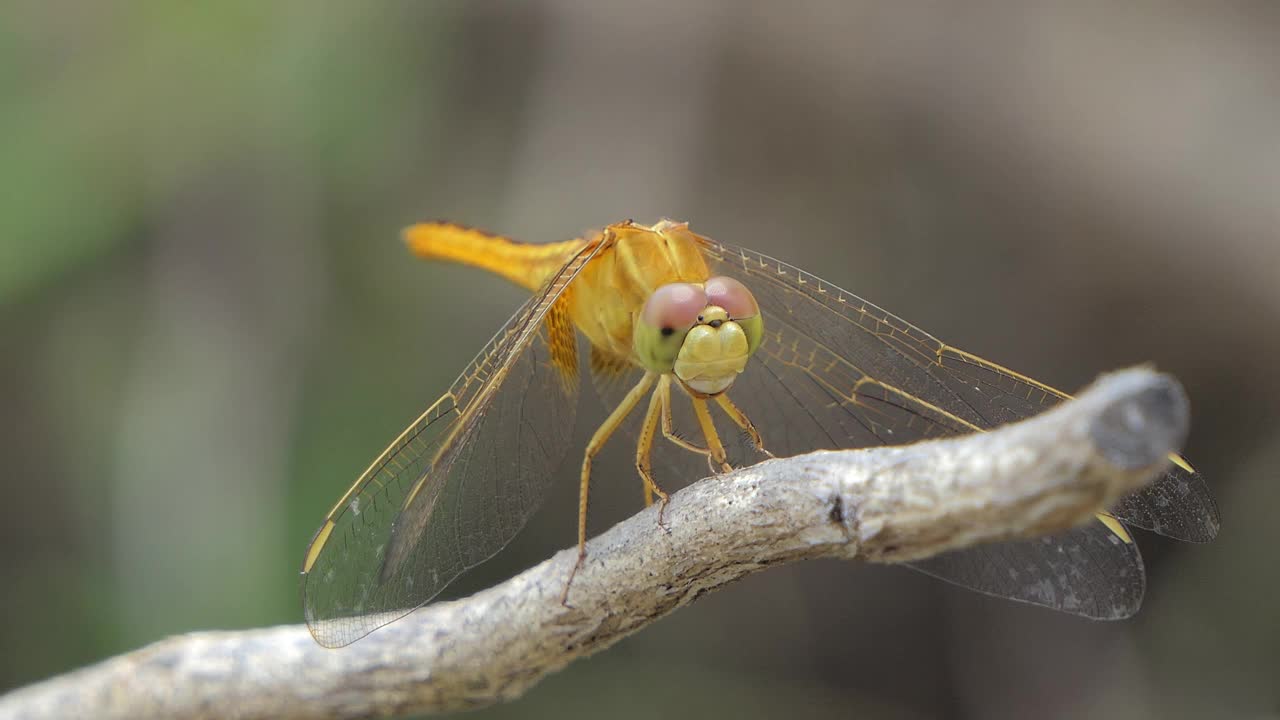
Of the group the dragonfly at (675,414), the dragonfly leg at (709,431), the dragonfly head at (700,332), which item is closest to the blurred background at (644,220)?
the dragonfly at (675,414)

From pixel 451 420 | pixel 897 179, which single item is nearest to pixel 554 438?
pixel 451 420

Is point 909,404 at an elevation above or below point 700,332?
below

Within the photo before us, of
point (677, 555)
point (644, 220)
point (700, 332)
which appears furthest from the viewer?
point (644, 220)

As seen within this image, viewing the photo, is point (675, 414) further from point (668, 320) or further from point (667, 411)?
point (668, 320)

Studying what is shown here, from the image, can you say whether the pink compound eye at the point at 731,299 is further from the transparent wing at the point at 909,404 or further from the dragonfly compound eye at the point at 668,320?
the transparent wing at the point at 909,404

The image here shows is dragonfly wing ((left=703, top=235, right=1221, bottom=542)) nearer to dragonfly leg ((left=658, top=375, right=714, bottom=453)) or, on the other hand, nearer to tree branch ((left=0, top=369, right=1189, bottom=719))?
dragonfly leg ((left=658, top=375, right=714, bottom=453))

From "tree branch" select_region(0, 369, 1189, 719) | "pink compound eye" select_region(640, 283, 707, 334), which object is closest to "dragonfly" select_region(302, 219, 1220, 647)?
"pink compound eye" select_region(640, 283, 707, 334)

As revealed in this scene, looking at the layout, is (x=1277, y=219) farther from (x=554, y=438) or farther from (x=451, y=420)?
(x=451, y=420)

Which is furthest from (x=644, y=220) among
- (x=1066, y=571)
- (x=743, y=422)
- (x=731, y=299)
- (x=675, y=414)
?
(x=1066, y=571)
